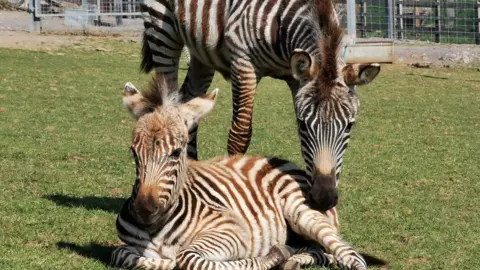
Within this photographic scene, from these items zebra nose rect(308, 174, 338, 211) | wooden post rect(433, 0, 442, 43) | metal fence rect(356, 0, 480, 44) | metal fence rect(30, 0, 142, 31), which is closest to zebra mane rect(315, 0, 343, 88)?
zebra nose rect(308, 174, 338, 211)

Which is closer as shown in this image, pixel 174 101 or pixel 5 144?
pixel 174 101

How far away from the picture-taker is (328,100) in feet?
23.0

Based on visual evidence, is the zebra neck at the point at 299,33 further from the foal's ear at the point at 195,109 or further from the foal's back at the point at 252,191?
the foal's ear at the point at 195,109

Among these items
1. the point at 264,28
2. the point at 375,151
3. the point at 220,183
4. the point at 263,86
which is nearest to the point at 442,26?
the point at 263,86

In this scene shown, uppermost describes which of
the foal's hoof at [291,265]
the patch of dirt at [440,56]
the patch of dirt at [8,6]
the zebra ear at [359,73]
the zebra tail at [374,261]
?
the patch of dirt at [8,6]

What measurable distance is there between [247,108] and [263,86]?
1201cm

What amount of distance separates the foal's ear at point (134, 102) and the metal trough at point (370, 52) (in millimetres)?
16540

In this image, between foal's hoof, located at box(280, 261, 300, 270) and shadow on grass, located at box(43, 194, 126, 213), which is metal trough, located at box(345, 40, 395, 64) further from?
foal's hoof, located at box(280, 261, 300, 270)

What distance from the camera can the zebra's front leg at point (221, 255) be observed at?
5.87 metres

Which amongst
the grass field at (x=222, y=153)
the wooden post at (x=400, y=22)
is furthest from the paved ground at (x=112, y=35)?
the grass field at (x=222, y=153)

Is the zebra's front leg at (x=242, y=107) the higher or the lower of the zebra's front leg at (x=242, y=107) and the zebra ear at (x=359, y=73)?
the lower

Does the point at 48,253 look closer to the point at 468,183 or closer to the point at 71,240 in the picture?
the point at 71,240

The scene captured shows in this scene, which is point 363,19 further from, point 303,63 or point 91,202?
point 303,63

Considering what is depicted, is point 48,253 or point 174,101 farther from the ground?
point 174,101
